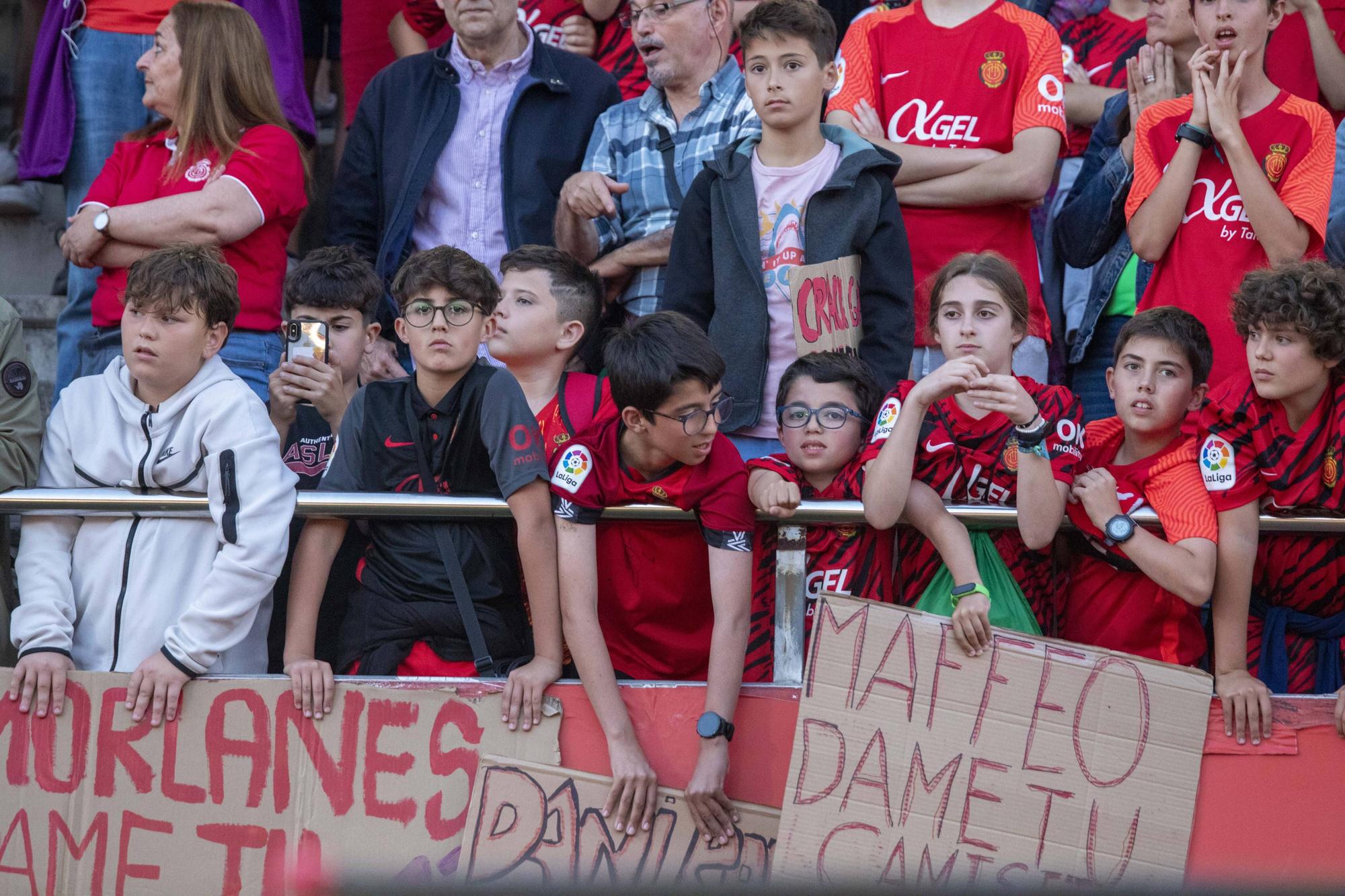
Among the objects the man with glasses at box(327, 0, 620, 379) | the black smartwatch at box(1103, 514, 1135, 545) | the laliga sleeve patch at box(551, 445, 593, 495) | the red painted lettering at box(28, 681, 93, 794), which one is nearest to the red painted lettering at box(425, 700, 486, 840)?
the laliga sleeve patch at box(551, 445, 593, 495)

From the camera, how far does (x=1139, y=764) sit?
339cm

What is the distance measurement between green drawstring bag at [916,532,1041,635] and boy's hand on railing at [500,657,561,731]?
993 millimetres

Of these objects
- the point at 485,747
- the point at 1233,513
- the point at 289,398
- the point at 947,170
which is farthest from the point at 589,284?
the point at 1233,513

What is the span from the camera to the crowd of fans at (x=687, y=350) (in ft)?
11.9

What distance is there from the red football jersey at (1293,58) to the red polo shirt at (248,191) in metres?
3.71

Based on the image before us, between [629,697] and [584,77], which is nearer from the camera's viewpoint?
[629,697]

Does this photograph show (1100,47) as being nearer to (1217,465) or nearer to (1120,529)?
(1217,465)

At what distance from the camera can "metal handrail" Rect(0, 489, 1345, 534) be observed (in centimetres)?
357

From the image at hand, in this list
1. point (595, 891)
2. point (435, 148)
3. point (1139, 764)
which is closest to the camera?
point (595, 891)

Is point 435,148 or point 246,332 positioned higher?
point 435,148

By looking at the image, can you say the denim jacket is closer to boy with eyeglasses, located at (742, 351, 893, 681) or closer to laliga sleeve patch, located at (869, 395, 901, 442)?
boy with eyeglasses, located at (742, 351, 893, 681)

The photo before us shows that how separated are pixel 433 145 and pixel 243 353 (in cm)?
115

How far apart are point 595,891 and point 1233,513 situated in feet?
9.73

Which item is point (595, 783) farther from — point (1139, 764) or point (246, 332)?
point (246, 332)
